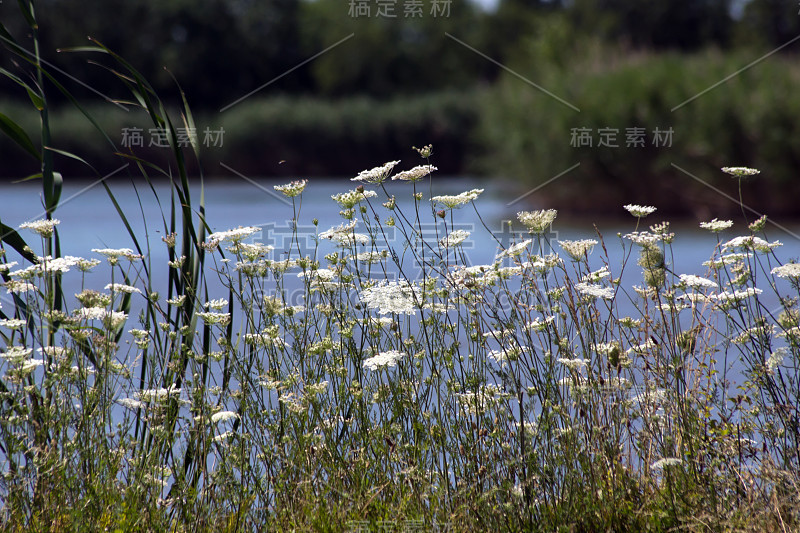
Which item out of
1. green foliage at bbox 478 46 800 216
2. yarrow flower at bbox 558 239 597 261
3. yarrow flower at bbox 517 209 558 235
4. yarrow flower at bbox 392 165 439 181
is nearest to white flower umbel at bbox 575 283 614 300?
yarrow flower at bbox 558 239 597 261

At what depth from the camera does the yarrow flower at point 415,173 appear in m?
2.06

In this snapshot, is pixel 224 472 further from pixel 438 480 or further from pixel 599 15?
pixel 599 15

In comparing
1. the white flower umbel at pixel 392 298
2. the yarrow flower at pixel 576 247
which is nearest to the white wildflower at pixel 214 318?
the white flower umbel at pixel 392 298

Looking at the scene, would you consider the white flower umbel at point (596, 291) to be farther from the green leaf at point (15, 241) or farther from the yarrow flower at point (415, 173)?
the green leaf at point (15, 241)

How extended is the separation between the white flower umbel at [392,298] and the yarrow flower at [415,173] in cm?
31

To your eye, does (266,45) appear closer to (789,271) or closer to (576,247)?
(576,247)

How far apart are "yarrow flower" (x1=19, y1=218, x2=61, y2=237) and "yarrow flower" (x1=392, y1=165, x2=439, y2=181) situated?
100 centimetres

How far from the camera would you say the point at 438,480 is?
75.2 inches

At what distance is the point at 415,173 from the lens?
2090 mm

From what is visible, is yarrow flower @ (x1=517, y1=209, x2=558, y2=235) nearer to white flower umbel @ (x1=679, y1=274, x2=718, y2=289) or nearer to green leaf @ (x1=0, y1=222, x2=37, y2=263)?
white flower umbel @ (x1=679, y1=274, x2=718, y2=289)

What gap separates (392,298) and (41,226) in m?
1.02

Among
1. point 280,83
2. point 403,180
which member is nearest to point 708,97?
point 403,180

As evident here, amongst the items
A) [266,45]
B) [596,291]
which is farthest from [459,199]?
[266,45]

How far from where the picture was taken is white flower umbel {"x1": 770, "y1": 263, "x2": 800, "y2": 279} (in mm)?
1949
